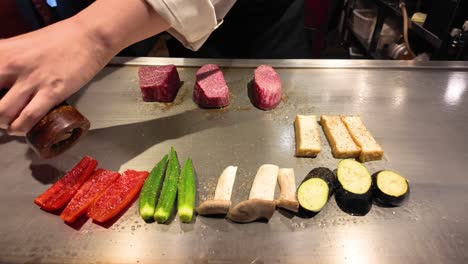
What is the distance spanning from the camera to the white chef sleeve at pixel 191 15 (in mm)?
1485

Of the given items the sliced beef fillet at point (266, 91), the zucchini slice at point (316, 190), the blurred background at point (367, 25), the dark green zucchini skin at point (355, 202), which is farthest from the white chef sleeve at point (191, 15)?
the blurred background at point (367, 25)

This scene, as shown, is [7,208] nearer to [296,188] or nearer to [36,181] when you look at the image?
[36,181]

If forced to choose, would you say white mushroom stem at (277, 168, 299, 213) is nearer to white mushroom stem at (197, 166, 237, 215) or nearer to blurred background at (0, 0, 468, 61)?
white mushroom stem at (197, 166, 237, 215)

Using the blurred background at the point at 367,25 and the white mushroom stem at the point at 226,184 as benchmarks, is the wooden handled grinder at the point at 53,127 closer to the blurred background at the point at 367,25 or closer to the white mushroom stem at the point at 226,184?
the white mushroom stem at the point at 226,184

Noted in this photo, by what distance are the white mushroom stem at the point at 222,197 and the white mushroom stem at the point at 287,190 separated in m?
0.26

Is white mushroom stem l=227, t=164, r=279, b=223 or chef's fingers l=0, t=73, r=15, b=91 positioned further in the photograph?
white mushroom stem l=227, t=164, r=279, b=223

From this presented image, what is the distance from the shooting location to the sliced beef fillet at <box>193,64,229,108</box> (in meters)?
2.19

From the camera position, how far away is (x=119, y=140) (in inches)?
79.4

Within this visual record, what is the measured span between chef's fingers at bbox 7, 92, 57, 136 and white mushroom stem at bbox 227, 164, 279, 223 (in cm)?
98

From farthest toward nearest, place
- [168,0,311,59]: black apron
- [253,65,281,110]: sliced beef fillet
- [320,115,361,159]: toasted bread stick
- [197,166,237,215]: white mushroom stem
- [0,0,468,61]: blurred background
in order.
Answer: [0,0,468,61]: blurred background < [168,0,311,59]: black apron < [253,65,281,110]: sliced beef fillet < [320,115,361,159]: toasted bread stick < [197,166,237,215]: white mushroom stem

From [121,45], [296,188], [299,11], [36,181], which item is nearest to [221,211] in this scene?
[296,188]

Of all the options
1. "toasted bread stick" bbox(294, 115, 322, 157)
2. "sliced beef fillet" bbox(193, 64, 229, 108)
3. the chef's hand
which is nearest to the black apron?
"sliced beef fillet" bbox(193, 64, 229, 108)

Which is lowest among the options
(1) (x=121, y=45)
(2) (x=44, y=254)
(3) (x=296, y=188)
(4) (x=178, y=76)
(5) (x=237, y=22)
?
(2) (x=44, y=254)

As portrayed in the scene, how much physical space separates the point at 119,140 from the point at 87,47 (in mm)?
762
